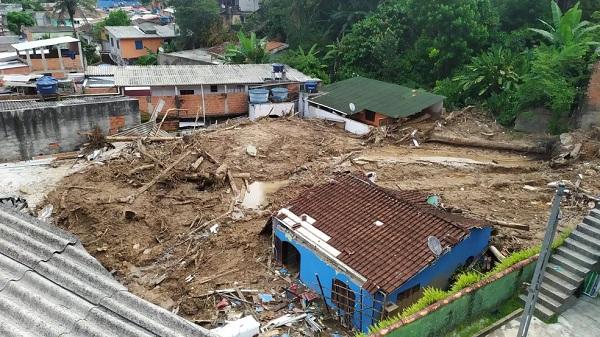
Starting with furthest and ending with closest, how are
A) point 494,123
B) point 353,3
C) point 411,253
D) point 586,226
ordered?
point 353,3 < point 494,123 < point 411,253 < point 586,226

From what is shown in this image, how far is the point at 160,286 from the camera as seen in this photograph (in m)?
12.2

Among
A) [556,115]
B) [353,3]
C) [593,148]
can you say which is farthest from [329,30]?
[593,148]

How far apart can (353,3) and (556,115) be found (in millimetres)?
19983

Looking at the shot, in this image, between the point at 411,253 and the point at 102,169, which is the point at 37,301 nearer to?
the point at 411,253

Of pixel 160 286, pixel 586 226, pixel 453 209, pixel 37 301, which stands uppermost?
pixel 37 301

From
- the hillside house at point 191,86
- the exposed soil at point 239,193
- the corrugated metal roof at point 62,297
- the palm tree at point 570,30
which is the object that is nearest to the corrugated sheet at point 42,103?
the hillside house at point 191,86

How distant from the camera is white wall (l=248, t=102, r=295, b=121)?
81.4 feet

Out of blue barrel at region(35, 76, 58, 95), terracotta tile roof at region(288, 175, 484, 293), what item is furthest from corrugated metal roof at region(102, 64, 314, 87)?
terracotta tile roof at region(288, 175, 484, 293)

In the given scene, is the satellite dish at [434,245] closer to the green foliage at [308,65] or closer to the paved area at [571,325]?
the paved area at [571,325]

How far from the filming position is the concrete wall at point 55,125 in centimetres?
1770

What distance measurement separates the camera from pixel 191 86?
80.4 feet

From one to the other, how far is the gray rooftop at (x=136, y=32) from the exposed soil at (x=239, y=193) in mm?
26027

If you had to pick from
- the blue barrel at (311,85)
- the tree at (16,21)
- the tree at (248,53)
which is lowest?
the blue barrel at (311,85)

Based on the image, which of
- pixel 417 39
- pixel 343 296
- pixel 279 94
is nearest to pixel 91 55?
pixel 279 94
